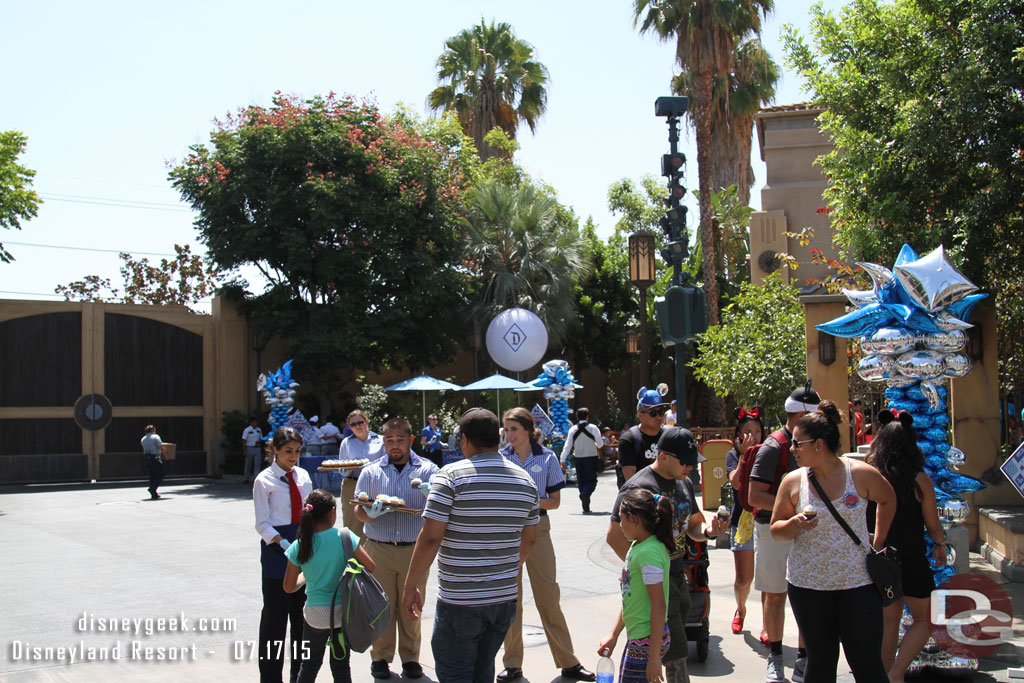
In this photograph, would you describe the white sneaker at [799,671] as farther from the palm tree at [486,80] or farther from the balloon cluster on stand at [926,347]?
the palm tree at [486,80]

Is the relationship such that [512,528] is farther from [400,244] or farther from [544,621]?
[400,244]

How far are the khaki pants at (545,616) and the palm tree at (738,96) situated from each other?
23.4 meters

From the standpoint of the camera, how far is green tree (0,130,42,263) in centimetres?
2333

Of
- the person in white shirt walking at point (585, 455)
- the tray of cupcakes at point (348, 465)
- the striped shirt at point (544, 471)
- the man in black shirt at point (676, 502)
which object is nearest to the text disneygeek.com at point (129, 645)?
the tray of cupcakes at point (348, 465)

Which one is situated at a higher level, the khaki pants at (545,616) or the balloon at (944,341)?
the balloon at (944,341)

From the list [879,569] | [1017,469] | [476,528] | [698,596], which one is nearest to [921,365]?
[1017,469]

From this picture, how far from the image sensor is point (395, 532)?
6301 millimetres

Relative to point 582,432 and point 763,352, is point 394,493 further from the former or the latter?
point 763,352

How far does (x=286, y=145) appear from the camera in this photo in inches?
993

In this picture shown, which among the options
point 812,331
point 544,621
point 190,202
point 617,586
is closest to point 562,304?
point 190,202

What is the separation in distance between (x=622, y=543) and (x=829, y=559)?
1136mm

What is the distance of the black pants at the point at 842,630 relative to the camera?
4.49 meters

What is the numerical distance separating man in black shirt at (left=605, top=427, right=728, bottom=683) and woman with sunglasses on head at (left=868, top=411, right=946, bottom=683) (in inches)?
42.6

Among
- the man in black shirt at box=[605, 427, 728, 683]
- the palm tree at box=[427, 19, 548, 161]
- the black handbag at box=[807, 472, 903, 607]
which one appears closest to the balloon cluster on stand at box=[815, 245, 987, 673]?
the man in black shirt at box=[605, 427, 728, 683]
